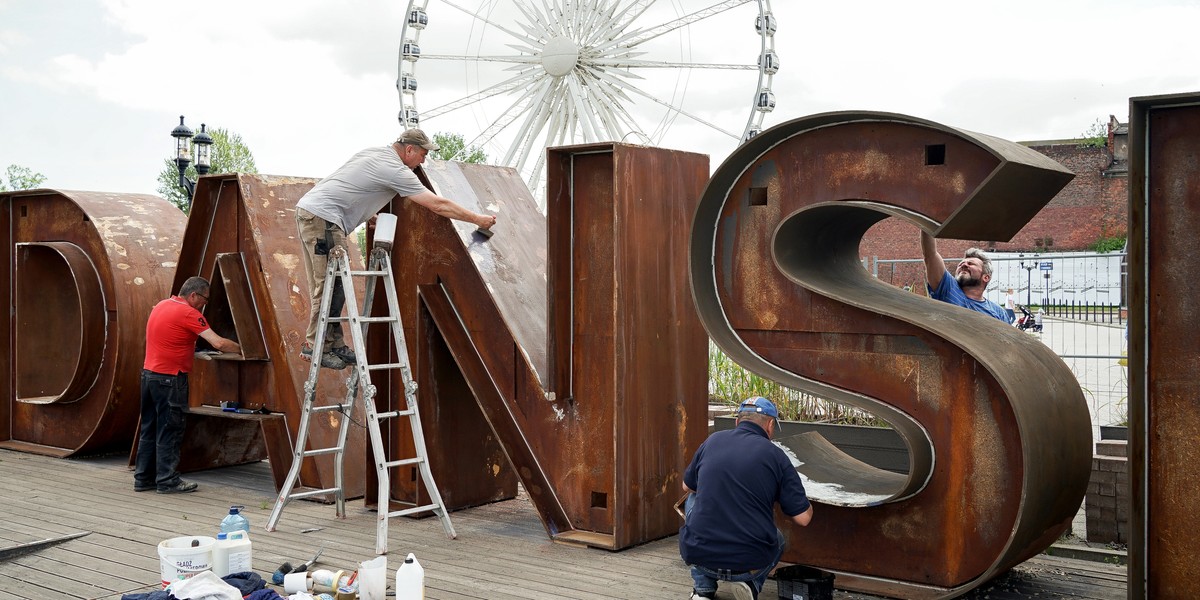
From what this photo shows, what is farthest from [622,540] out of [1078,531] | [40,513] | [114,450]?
[114,450]

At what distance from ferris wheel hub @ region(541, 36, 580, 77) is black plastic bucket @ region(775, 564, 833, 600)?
66.0 feet

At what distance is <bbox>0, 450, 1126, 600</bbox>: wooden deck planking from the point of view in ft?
18.6

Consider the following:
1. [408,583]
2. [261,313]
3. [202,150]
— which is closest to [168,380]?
[261,313]

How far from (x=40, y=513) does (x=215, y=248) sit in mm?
2465

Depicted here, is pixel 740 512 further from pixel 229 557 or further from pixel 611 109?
pixel 611 109

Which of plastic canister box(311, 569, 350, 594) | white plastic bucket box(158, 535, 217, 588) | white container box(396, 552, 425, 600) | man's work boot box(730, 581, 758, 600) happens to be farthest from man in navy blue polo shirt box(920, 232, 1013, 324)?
white plastic bucket box(158, 535, 217, 588)

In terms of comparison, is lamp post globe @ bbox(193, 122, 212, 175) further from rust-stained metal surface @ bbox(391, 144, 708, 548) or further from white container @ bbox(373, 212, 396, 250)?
white container @ bbox(373, 212, 396, 250)

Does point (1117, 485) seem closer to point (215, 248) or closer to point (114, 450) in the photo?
point (215, 248)

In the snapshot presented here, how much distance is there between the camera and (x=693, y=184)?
7027mm

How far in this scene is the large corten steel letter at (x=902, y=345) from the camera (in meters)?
5.14

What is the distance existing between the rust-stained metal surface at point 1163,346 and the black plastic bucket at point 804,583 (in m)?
1.32

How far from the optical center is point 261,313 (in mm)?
8516

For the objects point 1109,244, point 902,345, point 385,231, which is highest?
point 1109,244

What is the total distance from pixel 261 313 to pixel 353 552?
273cm
